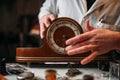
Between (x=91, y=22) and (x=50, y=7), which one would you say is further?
(x=50, y=7)

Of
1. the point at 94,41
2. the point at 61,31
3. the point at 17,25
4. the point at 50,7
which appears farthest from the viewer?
the point at 17,25

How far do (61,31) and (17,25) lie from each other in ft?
3.91

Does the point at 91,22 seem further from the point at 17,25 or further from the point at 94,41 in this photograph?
the point at 17,25

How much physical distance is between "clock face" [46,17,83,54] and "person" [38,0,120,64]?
1.4 inches

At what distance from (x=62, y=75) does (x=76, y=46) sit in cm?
31

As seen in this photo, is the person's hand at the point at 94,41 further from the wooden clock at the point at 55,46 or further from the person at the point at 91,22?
the wooden clock at the point at 55,46

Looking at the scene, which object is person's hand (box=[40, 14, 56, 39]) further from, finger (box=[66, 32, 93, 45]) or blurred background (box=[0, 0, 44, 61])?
blurred background (box=[0, 0, 44, 61])

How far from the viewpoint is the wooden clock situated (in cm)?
104

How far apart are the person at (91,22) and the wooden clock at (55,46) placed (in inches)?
1.6

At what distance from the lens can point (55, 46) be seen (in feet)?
3.50

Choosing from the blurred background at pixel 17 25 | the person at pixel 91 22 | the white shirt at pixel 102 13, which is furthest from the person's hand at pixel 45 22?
the blurred background at pixel 17 25

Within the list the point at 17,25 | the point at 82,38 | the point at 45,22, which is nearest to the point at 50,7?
the point at 45,22

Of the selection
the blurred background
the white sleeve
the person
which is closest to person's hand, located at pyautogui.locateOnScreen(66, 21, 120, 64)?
the person

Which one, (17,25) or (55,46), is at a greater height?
(17,25)
